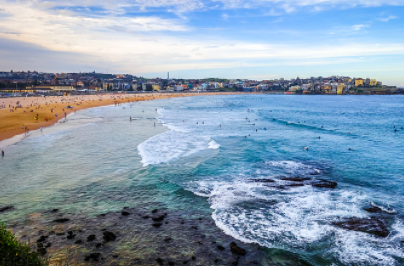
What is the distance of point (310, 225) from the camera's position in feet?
41.7

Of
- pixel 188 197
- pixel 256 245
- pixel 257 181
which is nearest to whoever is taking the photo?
pixel 256 245

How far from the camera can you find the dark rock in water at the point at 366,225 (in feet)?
39.3

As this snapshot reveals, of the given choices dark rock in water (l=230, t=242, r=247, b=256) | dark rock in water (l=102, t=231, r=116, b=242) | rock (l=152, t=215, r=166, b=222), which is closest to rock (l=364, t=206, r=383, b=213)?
dark rock in water (l=230, t=242, r=247, b=256)

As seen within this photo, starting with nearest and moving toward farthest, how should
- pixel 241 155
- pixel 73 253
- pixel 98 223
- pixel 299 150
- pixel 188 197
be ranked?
pixel 73 253 → pixel 98 223 → pixel 188 197 → pixel 241 155 → pixel 299 150

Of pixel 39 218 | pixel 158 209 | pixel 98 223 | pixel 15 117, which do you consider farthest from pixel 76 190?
pixel 15 117

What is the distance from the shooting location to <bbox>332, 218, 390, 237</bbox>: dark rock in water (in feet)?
39.3

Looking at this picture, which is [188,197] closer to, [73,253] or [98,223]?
[98,223]

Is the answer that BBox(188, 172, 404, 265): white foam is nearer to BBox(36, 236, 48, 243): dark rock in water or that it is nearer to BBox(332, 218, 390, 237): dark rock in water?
BBox(332, 218, 390, 237): dark rock in water

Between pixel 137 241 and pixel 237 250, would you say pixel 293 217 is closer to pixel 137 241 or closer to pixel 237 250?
pixel 237 250

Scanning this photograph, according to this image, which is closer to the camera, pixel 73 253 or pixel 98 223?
pixel 73 253

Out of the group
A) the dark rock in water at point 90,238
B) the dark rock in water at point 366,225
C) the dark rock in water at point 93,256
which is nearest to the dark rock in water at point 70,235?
the dark rock in water at point 90,238

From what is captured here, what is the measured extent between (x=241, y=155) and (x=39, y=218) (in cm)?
1755

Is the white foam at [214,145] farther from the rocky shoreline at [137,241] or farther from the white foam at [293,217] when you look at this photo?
the rocky shoreline at [137,241]

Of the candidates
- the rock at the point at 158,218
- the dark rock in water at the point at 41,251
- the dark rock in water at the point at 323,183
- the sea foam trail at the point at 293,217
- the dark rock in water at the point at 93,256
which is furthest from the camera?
the dark rock in water at the point at 323,183
